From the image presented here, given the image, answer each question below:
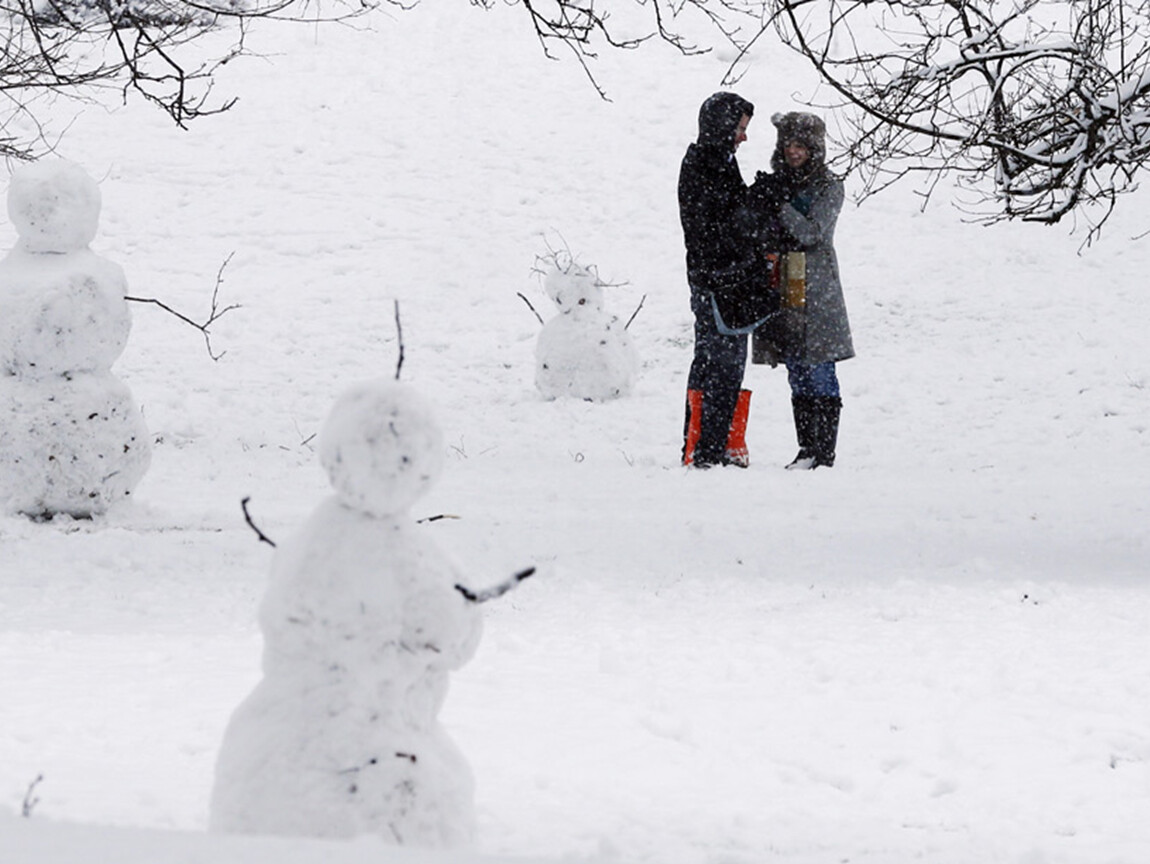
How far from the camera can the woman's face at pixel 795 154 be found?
838cm

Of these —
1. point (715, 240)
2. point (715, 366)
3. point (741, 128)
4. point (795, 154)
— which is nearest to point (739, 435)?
point (715, 366)

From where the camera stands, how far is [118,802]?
148 inches

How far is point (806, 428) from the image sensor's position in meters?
8.89

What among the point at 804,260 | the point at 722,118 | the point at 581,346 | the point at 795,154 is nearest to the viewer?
the point at 722,118

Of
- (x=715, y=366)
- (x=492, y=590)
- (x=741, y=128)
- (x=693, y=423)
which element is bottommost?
(x=693, y=423)

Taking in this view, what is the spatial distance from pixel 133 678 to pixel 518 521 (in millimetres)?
3023

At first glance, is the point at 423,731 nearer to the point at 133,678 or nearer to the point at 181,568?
the point at 133,678

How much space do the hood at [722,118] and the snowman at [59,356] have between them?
3.31 m

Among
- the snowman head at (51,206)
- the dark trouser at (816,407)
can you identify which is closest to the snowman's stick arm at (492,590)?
the snowman head at (51,206)

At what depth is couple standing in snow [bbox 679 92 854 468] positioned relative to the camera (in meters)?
8.34

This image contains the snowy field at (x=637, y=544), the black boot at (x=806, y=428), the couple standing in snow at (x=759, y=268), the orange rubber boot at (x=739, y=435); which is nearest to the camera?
the snowy field at (x=637, y=544)

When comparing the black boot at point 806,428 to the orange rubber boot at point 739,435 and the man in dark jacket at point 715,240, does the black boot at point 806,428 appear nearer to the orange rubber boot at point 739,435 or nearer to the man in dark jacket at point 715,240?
the orange rubber boot at point 739,435

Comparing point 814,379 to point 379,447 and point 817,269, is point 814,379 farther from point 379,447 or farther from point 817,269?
point 379,447

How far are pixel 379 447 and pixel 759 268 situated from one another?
19.4 ft
